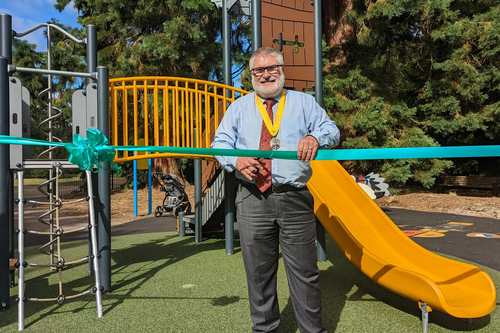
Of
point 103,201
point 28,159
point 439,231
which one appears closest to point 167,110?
point 103,201

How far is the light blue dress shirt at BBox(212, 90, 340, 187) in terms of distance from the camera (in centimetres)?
229

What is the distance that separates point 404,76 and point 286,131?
1395 centimetres

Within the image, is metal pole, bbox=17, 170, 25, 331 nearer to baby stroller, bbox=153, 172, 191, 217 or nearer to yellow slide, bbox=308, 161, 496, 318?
yellow slide, bbox=308, 161, 496, 318

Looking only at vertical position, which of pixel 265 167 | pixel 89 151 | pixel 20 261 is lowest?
pixel 20 261

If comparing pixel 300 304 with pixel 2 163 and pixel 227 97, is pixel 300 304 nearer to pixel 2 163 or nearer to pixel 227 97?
pixel 2 163

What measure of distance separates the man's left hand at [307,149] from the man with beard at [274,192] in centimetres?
11

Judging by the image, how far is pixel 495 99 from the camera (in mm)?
13773

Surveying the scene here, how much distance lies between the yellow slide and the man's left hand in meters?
1.31

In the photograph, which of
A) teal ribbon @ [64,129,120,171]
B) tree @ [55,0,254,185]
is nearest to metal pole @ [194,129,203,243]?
teal ribbon @ [64,129,120,171]

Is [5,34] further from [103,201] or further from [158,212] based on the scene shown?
[158,212]

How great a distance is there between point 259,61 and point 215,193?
3.77m

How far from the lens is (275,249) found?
2.44 metres

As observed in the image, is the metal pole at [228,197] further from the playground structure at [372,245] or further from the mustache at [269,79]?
the mustache at [269,79]

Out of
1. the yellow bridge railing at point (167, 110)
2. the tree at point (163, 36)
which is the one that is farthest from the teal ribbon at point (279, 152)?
the tree at point (163, 36)
